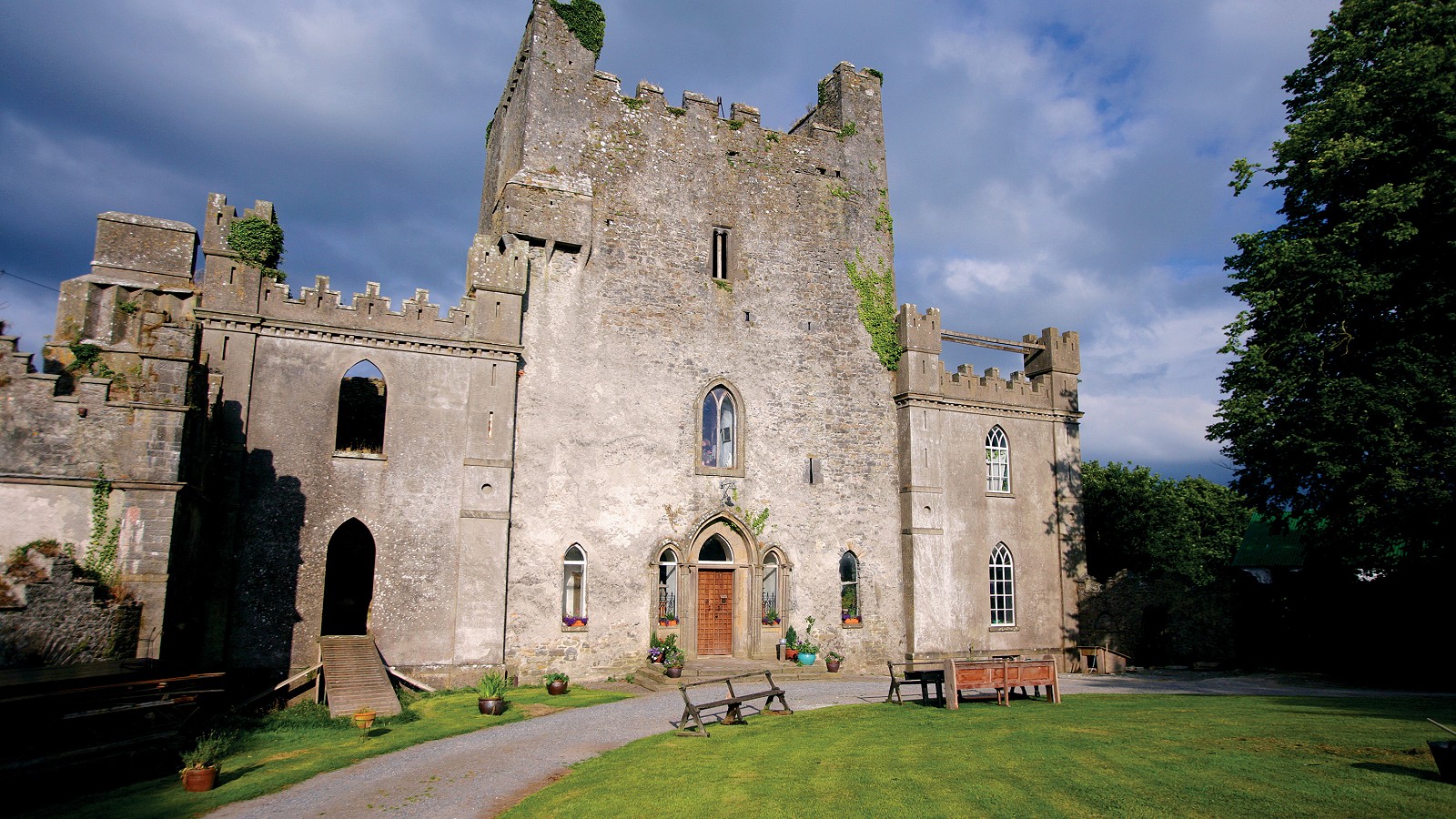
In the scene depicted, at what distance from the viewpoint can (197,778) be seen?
11.4m

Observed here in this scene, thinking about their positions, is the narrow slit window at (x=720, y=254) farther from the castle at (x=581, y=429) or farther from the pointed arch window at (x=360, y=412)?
the pointed arch window at (x=360, y=412)

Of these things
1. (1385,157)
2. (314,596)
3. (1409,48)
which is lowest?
(314,596)

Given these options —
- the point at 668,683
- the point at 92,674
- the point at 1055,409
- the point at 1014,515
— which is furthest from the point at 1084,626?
the point at 92,674

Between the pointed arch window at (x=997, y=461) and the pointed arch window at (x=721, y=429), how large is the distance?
27.3ft

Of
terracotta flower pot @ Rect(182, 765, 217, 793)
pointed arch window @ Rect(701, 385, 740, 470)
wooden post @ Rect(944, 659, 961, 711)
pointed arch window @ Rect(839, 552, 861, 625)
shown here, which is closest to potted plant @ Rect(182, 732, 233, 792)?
terracotta flower pot @ Rect(182, 765, 217, 793)

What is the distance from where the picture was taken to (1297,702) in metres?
17.3

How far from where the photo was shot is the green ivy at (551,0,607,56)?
2438 centimetres

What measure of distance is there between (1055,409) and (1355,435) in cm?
922

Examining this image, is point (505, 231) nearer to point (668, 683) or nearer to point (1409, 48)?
point (668, 683)

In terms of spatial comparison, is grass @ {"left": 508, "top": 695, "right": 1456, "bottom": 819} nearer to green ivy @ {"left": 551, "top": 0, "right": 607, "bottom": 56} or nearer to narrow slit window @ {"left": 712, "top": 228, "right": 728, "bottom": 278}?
narrow slit window @ {"left": 712, "top": 228, "right": 728, "bottom": 278}

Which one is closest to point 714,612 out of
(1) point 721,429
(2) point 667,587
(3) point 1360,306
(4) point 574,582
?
(2) point 667,587

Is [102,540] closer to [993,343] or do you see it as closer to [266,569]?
[266,569]

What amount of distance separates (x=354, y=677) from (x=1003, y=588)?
18320 mm

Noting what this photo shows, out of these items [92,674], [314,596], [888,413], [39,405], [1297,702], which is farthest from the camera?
[888,413]
